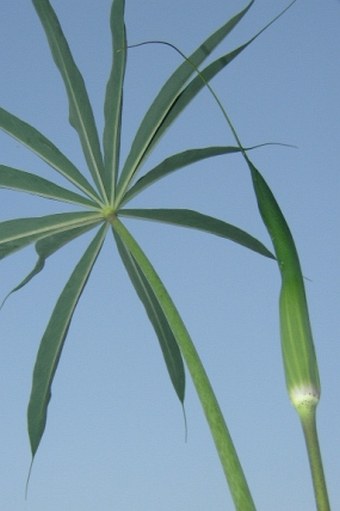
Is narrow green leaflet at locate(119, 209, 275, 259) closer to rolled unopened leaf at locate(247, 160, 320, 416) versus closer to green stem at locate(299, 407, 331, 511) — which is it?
rolled unopened leaf at locate(247, 160, 320, 416)

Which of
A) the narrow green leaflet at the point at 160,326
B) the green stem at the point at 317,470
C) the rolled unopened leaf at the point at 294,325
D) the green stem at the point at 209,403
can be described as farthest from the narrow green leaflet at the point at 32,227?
the green stem at the point at 317,470

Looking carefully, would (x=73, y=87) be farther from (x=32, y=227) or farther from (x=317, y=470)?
(x=317, y=470)

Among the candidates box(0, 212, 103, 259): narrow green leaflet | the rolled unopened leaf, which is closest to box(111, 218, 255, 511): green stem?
the rolled unopened leaf

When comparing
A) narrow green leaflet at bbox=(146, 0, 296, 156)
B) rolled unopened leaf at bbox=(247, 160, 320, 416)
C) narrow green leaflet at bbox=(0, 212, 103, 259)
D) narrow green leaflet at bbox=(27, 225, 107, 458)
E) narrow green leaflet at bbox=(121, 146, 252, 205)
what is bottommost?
rolled unopened leaf at bbox=(247, 160, 320, 416)

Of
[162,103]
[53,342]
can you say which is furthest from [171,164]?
[53,342]

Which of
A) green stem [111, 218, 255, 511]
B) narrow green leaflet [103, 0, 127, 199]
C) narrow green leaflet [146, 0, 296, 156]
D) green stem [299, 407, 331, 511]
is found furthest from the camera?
narrow green leaflet [103, 0, 127, 199]

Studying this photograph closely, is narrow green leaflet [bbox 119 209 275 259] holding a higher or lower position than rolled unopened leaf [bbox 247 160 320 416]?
higher

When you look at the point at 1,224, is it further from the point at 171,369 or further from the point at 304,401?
the point at 304,401
